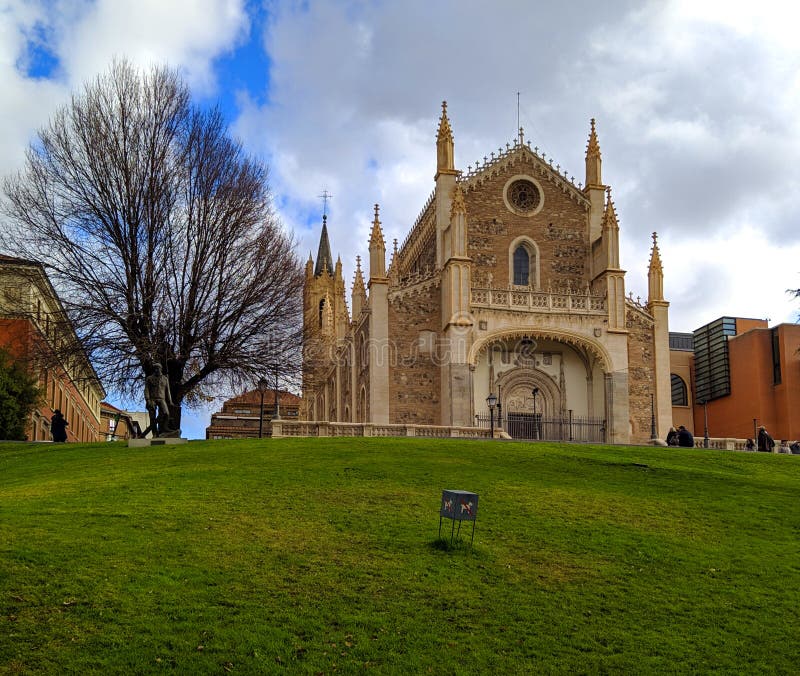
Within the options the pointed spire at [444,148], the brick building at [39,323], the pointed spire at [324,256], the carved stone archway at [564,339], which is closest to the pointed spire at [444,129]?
the pointed spire at [444,148]

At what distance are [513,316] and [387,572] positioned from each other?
29848 millimetres

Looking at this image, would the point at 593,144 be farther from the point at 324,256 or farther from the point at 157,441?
the point at 324,256

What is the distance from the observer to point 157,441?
29859 mm

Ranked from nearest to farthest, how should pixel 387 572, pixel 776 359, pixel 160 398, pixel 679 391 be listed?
pixel 387 572
pixel 160 398
pixel 776 359
pixel 679 391

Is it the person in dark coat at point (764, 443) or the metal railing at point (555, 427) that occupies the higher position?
the metal railing at point (555, 427)

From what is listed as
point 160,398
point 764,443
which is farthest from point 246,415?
point 764,443

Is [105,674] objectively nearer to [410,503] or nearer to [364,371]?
[410,503]

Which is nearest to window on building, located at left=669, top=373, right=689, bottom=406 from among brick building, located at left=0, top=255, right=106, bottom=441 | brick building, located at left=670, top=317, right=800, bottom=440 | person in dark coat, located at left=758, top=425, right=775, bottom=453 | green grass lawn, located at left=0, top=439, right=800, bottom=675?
brick building, located at left=670, top=317, right=800, bottom=440

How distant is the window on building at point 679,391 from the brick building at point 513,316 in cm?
1644

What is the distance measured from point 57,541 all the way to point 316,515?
181 inches

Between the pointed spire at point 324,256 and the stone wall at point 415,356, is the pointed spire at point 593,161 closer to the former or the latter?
the stone wall at point 415,356

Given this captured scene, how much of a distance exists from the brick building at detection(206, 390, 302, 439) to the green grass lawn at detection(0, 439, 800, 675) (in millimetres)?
50189

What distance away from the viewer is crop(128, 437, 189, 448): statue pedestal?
29.3 m

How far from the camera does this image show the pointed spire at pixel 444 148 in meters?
47.1
